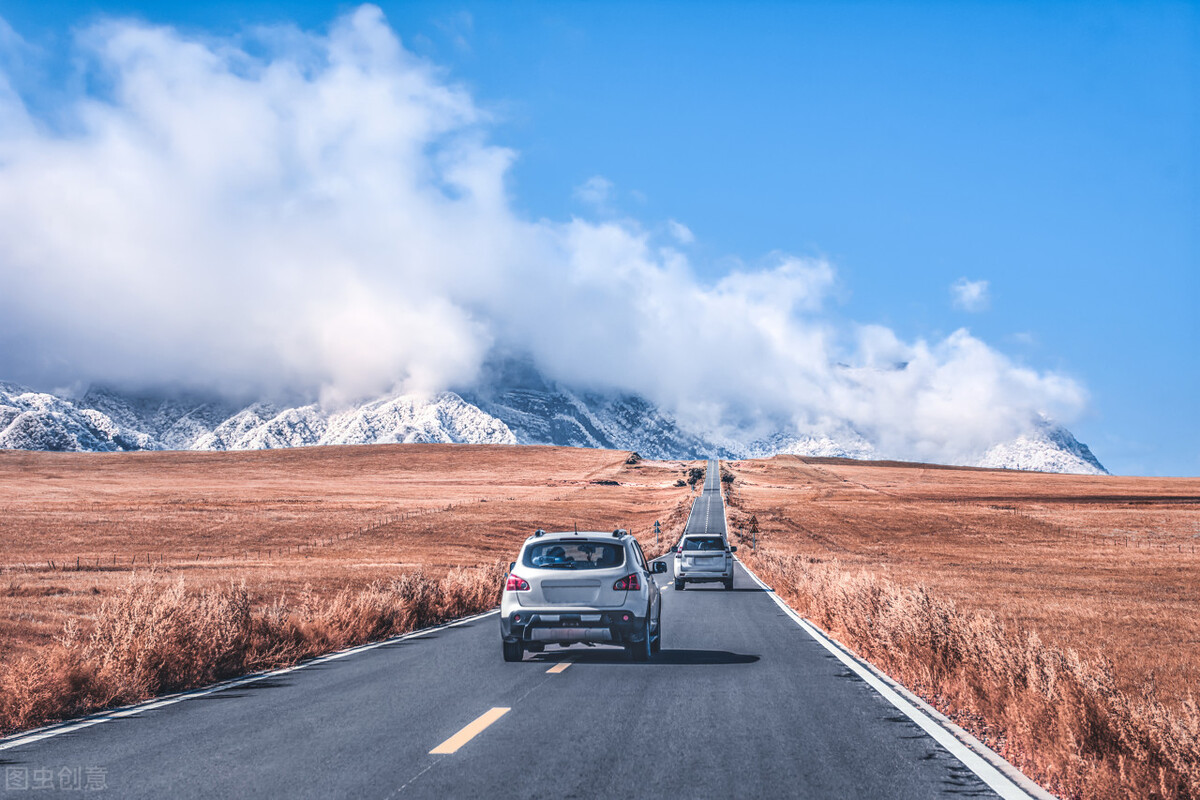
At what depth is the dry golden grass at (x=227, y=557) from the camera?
11047mm

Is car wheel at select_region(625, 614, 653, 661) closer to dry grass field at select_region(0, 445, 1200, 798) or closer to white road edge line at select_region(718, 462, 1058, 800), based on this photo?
white road edge line at select_region(718, 462, 1058, 800)

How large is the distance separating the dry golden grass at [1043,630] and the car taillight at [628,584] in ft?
11.1

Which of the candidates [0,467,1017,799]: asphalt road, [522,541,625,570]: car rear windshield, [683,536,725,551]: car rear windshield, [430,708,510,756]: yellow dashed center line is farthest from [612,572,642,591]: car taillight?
[683,536,725,551]: car rear windshield

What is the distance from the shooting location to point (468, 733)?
25.8 feet

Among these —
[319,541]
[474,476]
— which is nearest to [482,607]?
[319,541]

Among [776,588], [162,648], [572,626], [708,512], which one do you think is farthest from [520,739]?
[708,512]

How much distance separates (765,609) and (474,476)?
123 m

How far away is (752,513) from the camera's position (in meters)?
81.8

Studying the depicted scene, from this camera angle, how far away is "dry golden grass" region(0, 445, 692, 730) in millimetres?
11047

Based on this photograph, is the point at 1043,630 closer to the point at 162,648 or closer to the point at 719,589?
the point at 719,589

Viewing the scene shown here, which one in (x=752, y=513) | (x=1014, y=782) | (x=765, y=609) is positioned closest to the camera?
(x=1014, y=782)

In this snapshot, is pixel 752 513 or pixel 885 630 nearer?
pixel 885 630

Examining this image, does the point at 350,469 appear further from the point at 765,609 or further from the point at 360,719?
the point at 360,719

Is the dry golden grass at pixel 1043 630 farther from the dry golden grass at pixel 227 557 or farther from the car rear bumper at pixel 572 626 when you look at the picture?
the dry golden grass at pixel 227 557
